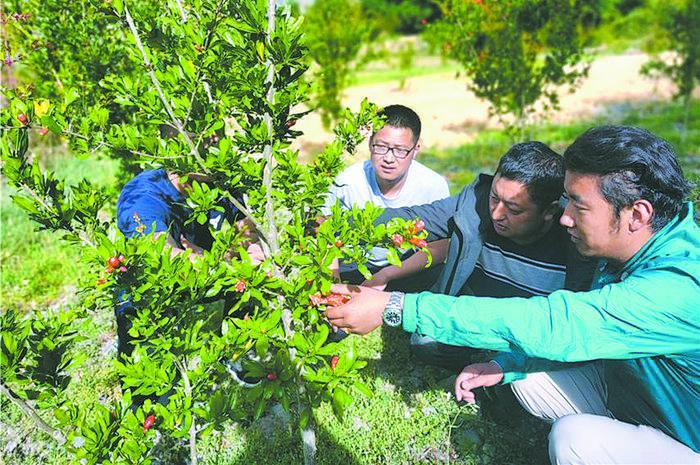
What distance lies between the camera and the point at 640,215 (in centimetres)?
185

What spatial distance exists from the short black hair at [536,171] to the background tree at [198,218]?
40.8 inches

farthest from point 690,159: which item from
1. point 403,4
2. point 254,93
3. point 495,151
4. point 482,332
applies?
point 403,4

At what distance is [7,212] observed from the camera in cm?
638

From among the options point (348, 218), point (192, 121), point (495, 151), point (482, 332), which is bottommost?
point (495, 151)

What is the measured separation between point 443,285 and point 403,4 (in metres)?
34.6

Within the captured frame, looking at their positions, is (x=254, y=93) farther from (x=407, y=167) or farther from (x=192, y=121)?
(x=407, y=167)

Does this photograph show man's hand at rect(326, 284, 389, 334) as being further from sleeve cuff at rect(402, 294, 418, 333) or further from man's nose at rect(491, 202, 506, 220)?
man's nose at rect(491, 202, 506, 220)

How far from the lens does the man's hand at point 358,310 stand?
1.86 meters

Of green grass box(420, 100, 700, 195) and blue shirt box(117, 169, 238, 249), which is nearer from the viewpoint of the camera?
blue shirt box(117, 169, 238, 249)

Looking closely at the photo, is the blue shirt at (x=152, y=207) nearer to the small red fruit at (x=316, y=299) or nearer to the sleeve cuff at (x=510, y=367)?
the small red fruit at (x=316, y=299)

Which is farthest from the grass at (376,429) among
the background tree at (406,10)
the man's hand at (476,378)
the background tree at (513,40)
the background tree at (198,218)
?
the background tree at (406,10)

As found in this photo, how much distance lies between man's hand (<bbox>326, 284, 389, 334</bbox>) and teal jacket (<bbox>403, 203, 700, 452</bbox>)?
0.12m

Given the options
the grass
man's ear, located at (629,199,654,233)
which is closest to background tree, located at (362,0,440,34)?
the grass

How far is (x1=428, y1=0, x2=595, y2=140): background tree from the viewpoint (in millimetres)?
6504
